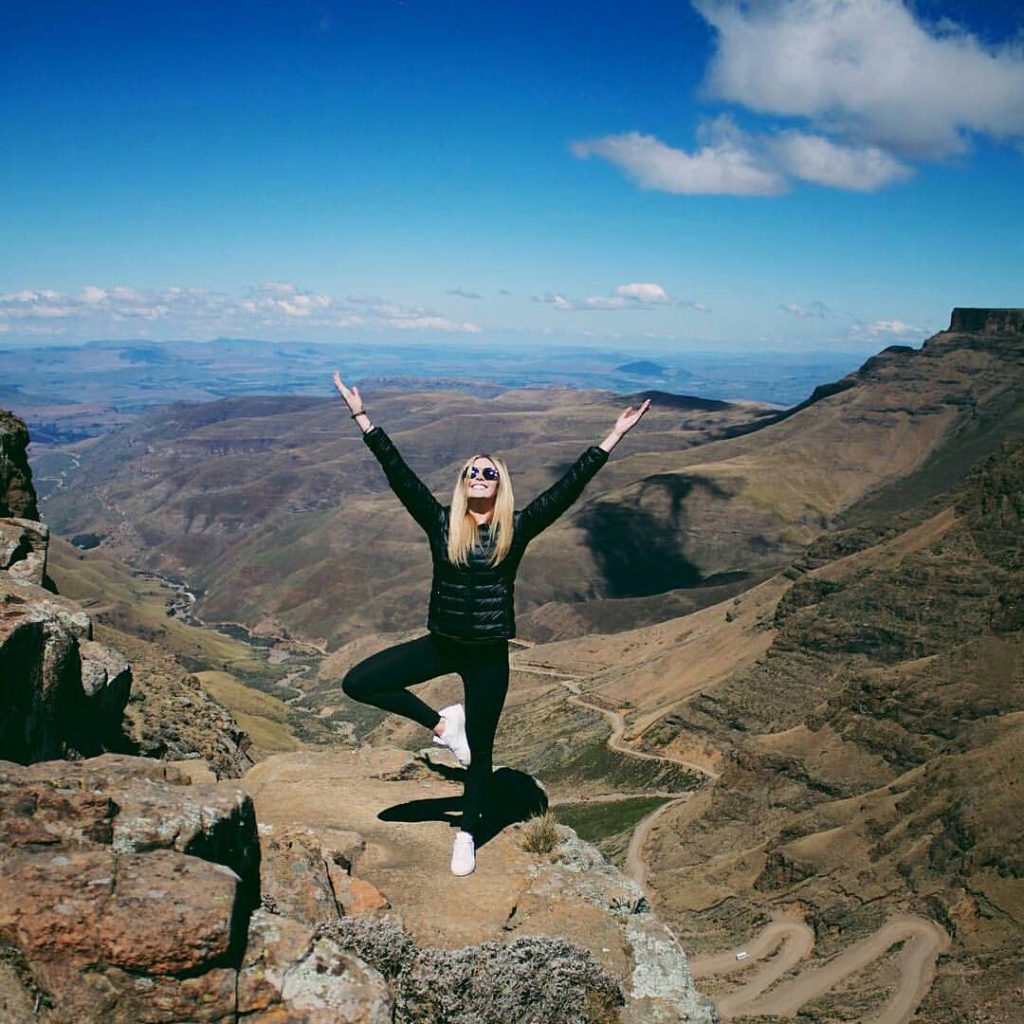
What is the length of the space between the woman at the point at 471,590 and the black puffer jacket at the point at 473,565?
0.03ft

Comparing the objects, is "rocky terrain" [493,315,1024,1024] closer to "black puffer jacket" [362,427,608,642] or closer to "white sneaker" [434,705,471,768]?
"white sneaker" [434,705,471,768]

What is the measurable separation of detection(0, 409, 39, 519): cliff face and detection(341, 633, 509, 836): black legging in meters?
19.4

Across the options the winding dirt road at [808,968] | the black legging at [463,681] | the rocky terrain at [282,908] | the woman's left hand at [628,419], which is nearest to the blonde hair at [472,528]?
the black legging at [463,681]

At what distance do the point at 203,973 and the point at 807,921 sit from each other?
50407 millimetres

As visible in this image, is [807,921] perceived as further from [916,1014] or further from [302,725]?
[302,725]

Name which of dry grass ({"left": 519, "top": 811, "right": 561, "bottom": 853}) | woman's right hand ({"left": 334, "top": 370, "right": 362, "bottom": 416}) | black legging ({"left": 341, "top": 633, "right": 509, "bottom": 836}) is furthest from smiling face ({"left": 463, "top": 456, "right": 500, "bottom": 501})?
dry grass ({"left": 519, "top": 811, "right": 561, "bottom": 853})

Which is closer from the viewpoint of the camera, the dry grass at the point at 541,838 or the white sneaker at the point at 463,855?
the white sneaker at the point at 463,855

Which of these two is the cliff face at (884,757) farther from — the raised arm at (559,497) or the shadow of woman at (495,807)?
the raised arm at (559,497)

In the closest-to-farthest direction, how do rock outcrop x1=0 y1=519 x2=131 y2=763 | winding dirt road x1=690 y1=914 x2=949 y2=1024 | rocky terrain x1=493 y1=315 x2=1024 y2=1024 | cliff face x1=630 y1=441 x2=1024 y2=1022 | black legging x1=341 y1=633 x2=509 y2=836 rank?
black legging x1=341 y1=633 x2=509 y2=836 → rock outcrop x1=0 y1=519 x2=131 y2=763 → winding dirt road x1=690 y1=914 x2=949 y2=1024 → rocky terrain x1=493 y1=315 x2=1024 y2=1024 → cliff face x1=630 y1=441 x2=1024 y2=1022

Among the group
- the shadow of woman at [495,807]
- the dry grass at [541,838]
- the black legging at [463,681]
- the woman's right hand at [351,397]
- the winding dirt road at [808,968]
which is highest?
the woman's right hand at [351,397]

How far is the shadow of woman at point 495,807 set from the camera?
37.6 feet

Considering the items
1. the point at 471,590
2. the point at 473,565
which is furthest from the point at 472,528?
the point at 471,590

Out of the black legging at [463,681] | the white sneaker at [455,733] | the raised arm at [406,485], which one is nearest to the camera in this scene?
the raised arm at [406,485]

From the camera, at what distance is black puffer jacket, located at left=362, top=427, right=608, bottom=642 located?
9.05m
